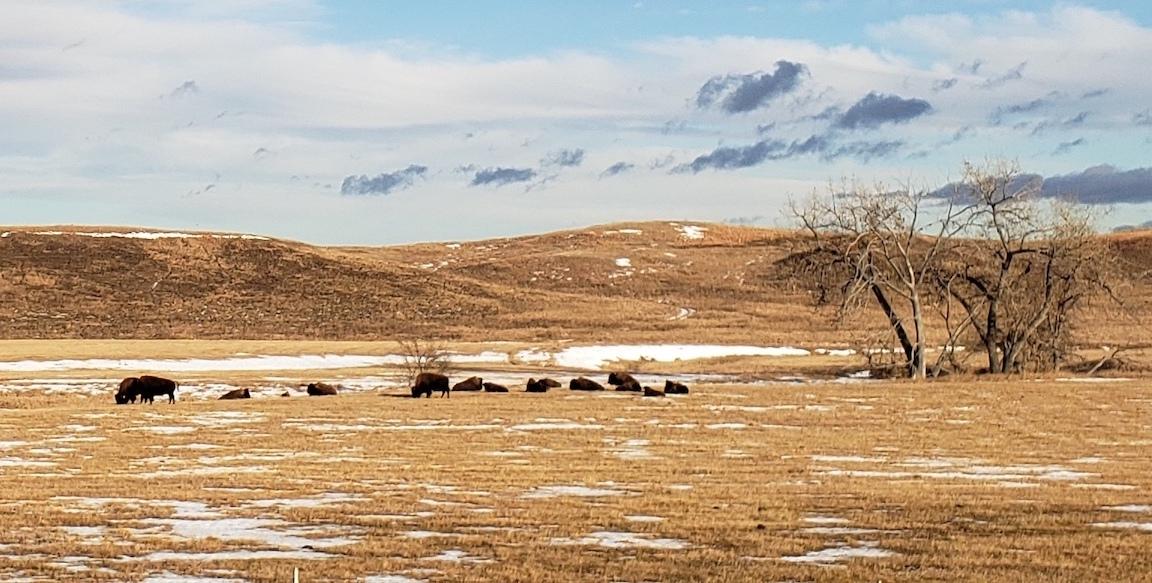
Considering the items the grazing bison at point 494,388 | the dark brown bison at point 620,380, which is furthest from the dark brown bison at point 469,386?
the dark brown bison at point 620,380

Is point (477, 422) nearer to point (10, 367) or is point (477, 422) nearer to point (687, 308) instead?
point (10, 367)

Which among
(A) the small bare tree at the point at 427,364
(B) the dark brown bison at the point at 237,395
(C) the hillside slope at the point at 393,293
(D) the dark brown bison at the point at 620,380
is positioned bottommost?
(B) the dark brown bison at the point at 237,395

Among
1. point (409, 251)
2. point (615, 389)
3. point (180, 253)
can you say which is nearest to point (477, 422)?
point (615, 389)

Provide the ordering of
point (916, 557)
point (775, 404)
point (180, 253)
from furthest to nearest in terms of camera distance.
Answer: point (180, 253) → point (775, 404) → point (916, 557)

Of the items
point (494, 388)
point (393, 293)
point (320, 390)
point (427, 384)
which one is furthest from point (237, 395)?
point (393, 293)

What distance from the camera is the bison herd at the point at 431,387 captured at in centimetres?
4497

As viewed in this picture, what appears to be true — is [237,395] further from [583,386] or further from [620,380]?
[620,380]

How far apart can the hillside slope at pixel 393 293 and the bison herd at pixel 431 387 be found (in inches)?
605

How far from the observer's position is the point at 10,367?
61.2 meters

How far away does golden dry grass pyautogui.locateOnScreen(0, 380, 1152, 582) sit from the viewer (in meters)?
14.3

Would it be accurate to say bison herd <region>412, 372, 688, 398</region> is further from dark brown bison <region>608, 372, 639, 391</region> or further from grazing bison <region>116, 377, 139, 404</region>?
grazing bison <region>116, 377, 139, 404</region>

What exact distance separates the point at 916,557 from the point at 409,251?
439 feet

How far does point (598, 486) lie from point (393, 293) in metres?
84.7

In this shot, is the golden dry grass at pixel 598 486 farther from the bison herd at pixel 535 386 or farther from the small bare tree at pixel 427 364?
the small bare tree at pixel 427 364
